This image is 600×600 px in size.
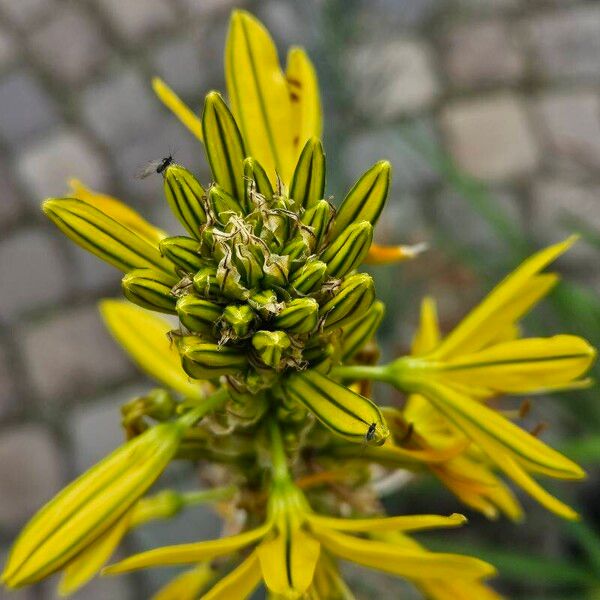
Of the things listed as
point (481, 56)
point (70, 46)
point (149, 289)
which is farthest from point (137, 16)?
point (149, 289)

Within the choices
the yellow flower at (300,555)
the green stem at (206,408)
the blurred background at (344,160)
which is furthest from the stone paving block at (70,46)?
the yellow flower at (300,555)

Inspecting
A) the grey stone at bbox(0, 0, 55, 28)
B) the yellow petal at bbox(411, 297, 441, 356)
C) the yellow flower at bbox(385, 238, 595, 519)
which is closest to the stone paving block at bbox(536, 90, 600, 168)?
the grey stone at bbox(0, 0, 55, 28)

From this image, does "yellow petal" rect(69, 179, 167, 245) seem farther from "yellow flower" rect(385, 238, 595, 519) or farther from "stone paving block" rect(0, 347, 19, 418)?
"stone paving block" rect(0, 347, 19, 418)

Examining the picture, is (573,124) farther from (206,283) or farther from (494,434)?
(206,283)

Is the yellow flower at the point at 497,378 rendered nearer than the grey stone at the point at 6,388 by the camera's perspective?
Yes

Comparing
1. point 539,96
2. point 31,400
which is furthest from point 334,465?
point 539,96

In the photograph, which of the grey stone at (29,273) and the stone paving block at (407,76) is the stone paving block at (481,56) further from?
the grey stone at (29,273)
